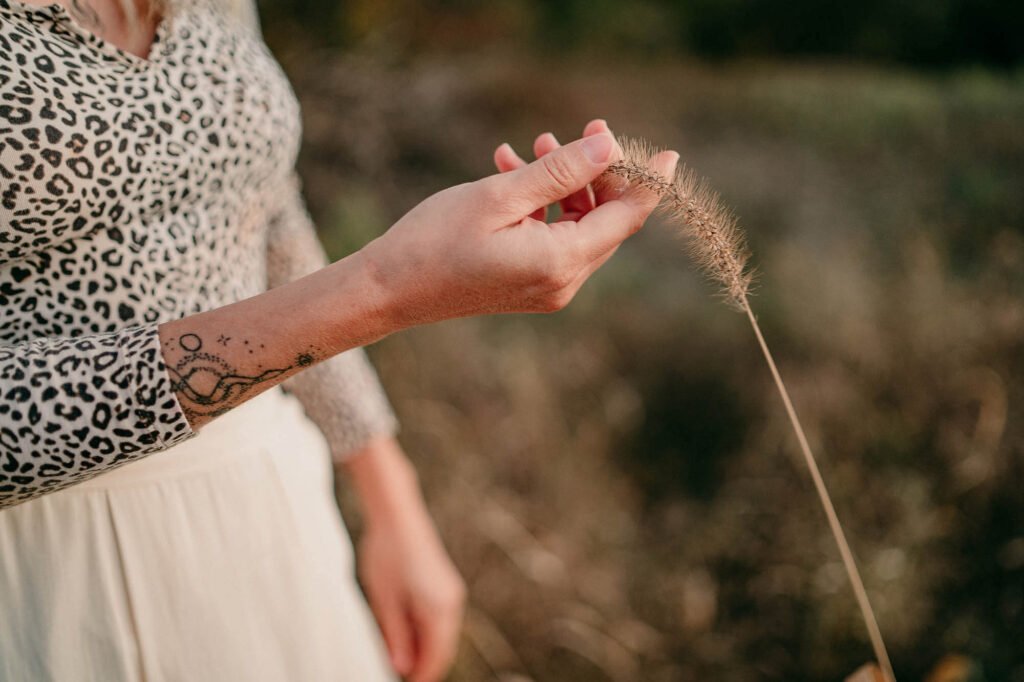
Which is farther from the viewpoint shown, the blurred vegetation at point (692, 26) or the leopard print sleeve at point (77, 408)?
the blurred vegetation at point (692, 26)

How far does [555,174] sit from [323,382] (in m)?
0.84

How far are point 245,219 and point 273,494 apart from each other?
0.48 m

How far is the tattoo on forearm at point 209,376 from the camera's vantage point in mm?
844

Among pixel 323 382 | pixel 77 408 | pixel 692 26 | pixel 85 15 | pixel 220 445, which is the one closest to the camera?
pixel 77 408

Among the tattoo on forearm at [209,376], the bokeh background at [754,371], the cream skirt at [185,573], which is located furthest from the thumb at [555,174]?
the bokeh background at [754,371]

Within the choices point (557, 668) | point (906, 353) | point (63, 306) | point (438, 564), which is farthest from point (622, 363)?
point (63, 306)

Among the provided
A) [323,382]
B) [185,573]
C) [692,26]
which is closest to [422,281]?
[185,573]

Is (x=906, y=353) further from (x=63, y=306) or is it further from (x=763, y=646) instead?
(x=63, y=306)

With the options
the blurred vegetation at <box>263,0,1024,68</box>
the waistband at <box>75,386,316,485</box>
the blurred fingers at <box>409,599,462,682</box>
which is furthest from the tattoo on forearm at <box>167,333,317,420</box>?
the blurred vegetation at <box>263,0,1024,68</box>

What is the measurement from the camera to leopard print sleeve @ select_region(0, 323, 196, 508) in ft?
2.69

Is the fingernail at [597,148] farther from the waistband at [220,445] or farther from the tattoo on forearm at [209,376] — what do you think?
the waistband at [220,445]

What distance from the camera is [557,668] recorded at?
268 cm

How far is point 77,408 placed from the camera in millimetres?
828

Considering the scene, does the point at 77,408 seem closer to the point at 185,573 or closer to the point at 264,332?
the point at 264,332
